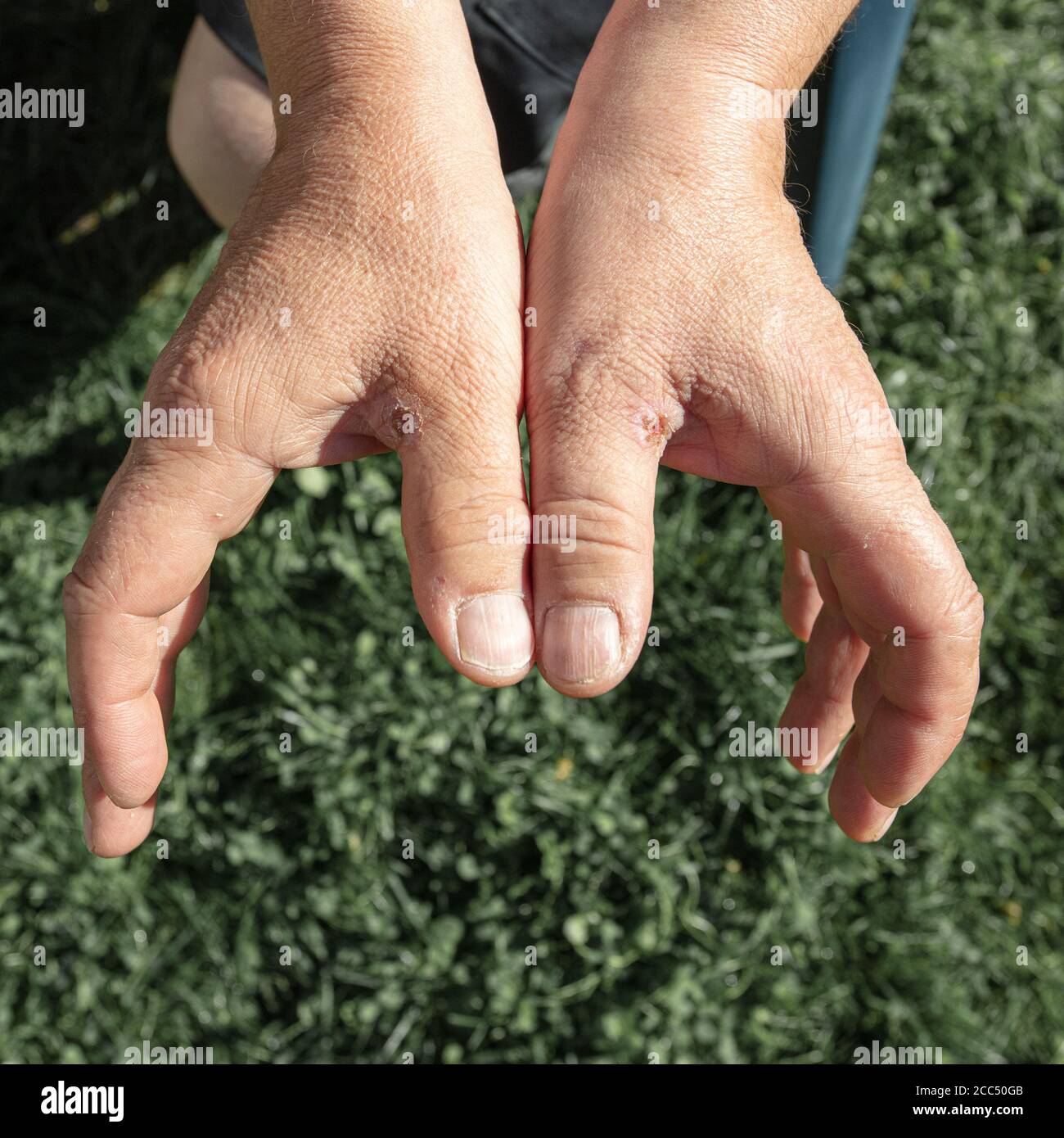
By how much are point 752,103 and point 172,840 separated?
2684mm

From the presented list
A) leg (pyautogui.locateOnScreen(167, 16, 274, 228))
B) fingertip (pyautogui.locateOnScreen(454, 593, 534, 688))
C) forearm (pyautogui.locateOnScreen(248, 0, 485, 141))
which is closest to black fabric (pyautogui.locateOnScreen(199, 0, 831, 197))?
leg (pyautogui.locateOnScreen(167, 16, 274, 228))

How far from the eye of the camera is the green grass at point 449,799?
9.89 feet

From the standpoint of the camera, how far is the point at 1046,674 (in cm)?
349

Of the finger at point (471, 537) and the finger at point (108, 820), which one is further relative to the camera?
the finger at point (108, 820)

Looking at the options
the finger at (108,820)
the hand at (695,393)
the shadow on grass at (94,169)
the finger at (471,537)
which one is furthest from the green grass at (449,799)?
the finger at (471,537)

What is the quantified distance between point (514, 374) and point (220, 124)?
4.76 feet

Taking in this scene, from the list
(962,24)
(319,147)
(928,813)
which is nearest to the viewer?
(319,147)

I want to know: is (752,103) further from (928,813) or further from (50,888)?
(50,888)

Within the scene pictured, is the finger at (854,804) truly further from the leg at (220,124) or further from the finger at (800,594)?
the leg at (220,124)

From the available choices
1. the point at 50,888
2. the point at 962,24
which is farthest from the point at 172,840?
the point at 962,24

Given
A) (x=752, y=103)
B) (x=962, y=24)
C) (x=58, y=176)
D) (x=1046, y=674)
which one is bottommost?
(x=1046, y=674)

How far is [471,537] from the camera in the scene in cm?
168

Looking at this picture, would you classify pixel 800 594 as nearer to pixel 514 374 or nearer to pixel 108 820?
pixel 514 374

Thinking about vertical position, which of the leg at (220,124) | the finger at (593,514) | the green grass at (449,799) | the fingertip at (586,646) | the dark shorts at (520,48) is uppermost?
the dark shorts at (520,48)
